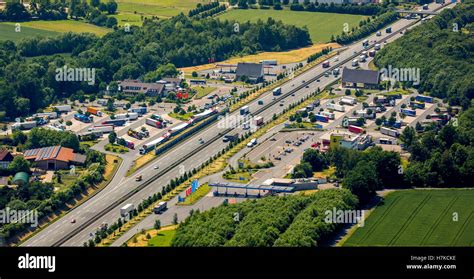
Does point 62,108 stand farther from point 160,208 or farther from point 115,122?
point 160,208

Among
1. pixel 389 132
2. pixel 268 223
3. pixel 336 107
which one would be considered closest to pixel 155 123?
pixel 336 107

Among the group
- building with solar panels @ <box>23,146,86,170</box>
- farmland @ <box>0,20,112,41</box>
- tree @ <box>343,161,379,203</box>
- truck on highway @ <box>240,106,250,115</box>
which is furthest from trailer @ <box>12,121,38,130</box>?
tree @ <box>343,161,379,203</box>

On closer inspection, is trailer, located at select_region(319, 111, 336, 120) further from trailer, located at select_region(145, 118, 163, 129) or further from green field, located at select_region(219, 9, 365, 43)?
green field, located at select_region(219, 9, 365, 43)

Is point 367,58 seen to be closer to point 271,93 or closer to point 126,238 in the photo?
point 271,93

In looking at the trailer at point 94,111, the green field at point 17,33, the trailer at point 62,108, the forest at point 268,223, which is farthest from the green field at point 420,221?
the green field at point 17,33

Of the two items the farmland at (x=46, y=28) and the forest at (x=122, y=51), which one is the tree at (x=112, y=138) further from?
the farmland at (x=46, y=28)
